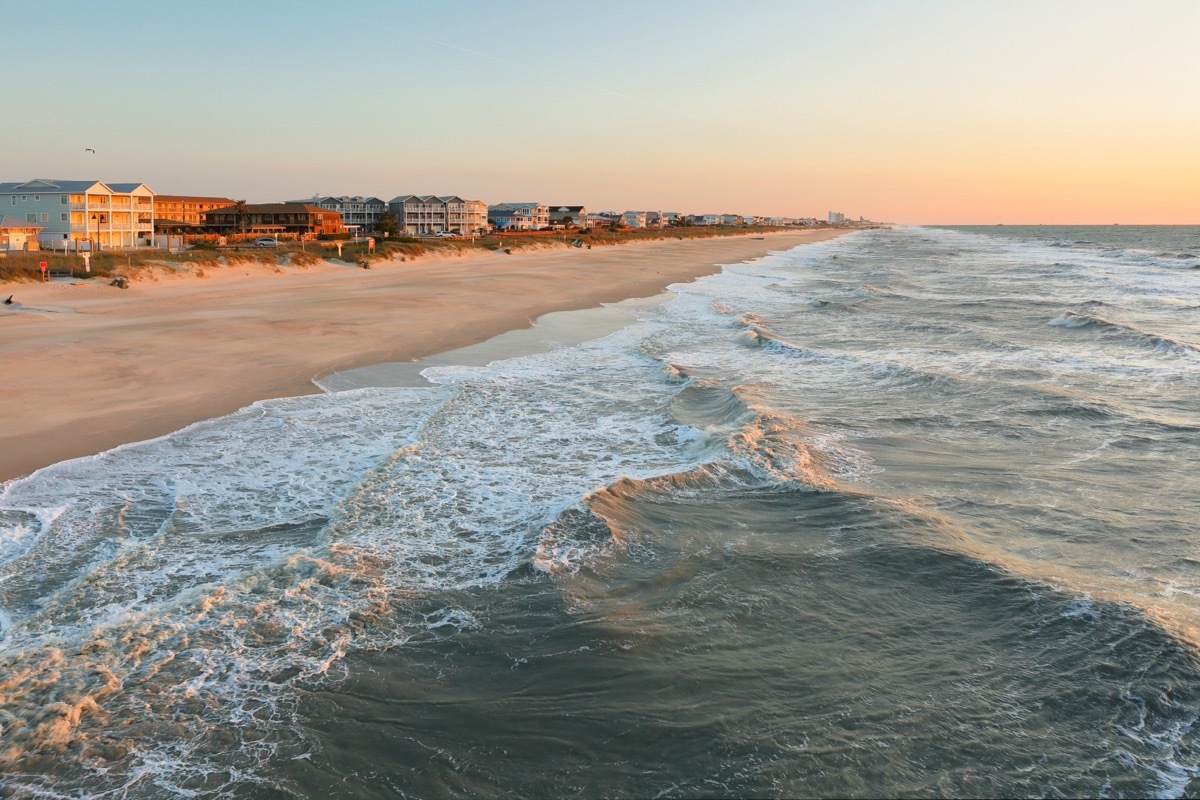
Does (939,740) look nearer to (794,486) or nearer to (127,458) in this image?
(794,486)

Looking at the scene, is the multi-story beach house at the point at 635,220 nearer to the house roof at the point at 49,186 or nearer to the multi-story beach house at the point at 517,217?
the multi-story beach house at the point at 517,217

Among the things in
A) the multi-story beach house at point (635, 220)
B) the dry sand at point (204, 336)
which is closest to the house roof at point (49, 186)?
the dry sand at point (204, 336)

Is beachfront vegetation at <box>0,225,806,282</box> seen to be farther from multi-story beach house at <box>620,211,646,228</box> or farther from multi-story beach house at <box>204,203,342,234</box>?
multi-story beach house at <box>620,211,646,228</box>

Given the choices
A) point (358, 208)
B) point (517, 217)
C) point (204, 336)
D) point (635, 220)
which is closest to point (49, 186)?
point (204, 336)

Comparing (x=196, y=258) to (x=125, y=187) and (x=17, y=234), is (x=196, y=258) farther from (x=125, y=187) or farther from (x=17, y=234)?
(x=125, y=187)

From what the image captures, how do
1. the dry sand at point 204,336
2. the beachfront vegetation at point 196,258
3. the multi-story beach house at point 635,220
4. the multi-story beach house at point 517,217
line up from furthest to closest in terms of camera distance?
the multi-story beach house at point 635,220, the multi-story beach house at point 517,217, the beachfront vegetation at point 196,258, the dry sand at point 204,336
